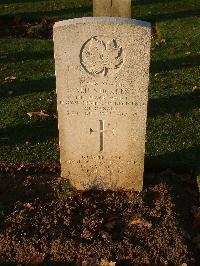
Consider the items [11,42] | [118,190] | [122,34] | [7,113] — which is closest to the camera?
[122,34]

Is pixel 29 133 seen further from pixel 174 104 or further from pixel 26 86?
pixel 174 104

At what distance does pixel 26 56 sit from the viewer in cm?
918

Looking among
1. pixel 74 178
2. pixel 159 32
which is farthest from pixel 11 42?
pixel 74 178

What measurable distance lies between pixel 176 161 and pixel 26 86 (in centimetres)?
313

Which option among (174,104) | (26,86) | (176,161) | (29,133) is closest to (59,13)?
(26,86)

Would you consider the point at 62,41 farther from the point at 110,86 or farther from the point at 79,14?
the point at 79,14

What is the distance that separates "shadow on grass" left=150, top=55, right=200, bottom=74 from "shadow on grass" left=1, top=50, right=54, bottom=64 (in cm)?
199

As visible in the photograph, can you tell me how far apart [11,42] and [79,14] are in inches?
88.4

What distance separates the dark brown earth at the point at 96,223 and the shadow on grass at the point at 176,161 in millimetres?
251

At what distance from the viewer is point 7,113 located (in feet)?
22.9

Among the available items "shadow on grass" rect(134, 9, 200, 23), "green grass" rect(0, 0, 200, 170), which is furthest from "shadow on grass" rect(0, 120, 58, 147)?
"shadow on grass" rect(134, 9, 200, 23)

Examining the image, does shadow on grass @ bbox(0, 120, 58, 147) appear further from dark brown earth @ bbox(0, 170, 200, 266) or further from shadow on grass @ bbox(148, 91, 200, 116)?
shadow on grass @ bbox(148, 91, 200, 116)

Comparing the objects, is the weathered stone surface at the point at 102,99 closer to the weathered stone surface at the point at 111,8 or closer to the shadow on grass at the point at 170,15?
the weathered stone surface at the point at 111,8

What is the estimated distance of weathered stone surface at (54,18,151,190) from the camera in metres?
4.34
